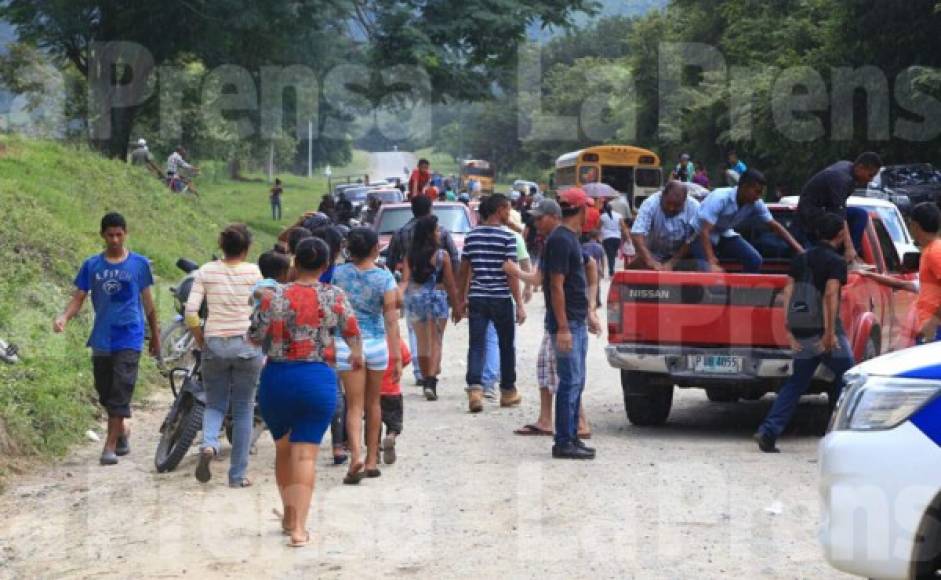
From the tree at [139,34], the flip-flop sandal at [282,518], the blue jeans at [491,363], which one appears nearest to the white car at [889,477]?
the flip-flop sandal at [282,518]

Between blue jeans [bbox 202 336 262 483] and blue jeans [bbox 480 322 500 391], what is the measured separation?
13.4 feet

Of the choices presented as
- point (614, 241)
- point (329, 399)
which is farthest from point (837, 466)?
point (614, 241)

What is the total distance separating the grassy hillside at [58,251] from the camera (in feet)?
40.4

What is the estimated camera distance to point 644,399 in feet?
42.7

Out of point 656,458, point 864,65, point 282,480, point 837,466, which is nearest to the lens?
point 837,466

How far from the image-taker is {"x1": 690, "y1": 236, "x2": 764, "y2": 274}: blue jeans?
13383mm

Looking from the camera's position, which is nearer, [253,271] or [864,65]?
[253,271]

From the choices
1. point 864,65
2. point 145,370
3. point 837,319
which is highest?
point 864,65

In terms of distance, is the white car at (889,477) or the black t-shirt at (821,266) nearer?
the white car at (889,477)

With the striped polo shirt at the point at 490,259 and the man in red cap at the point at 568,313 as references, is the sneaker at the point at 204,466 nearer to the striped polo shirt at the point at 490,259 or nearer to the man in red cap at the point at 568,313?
the man in red cap at the point at 568,313

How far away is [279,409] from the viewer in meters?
8.59

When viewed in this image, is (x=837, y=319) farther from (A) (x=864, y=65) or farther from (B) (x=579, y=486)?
(A) (x=864, y=65)

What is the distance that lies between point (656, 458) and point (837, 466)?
491cm

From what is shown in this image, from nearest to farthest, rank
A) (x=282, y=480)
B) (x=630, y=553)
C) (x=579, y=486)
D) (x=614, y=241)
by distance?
(x=630, y=553) → (x=282, y=480) → (x=579, y=486) → (x=614, y=241)
